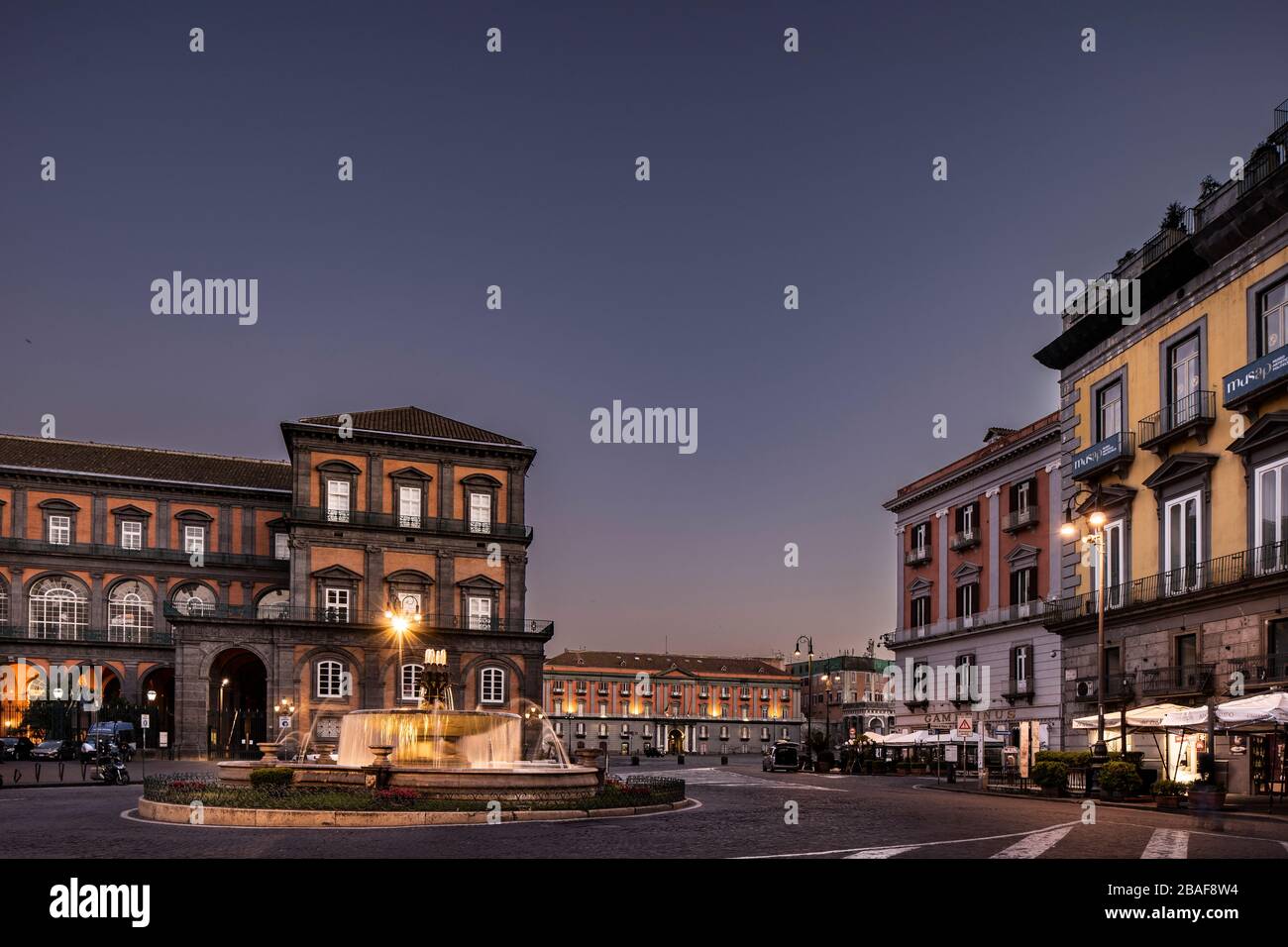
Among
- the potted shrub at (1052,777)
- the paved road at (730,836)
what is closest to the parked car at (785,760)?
the potted shrub at (1052,777)

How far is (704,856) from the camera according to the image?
1387 cm

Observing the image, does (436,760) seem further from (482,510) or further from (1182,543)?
(482,510)

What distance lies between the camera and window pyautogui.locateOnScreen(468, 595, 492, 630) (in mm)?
63812

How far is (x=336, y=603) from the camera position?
61.1 meters

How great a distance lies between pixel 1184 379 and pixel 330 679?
43.2 meters

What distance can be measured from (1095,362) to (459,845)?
27.5 meters

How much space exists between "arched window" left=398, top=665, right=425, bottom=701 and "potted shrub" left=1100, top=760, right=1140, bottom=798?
41.1 m


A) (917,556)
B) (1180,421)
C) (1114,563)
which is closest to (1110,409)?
(1114,563)

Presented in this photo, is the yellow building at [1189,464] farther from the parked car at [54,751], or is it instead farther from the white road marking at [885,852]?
the parked car at [54,751]

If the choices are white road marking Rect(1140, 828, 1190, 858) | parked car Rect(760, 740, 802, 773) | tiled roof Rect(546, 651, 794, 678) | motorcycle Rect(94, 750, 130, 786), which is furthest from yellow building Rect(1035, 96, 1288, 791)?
tiled roof Rect(546, 651, 794, 678)

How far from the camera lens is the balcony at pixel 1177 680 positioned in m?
27.9

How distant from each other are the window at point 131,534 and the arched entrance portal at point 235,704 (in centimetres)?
964

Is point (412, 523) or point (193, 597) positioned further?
point (193, 597)
